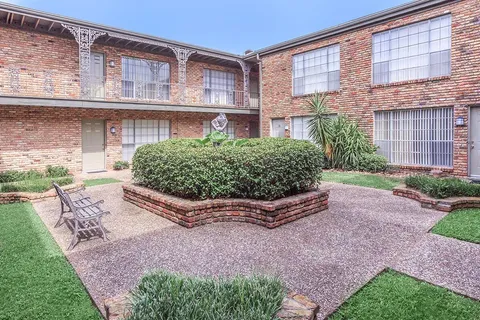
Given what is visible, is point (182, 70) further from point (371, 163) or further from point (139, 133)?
point (371, 163)

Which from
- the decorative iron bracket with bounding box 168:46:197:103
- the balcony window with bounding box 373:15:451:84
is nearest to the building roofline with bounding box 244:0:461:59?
the balcony window with bounding box 373:15:451:84

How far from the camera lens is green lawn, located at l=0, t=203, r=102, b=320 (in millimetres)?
2820

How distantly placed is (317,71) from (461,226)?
34.9ft

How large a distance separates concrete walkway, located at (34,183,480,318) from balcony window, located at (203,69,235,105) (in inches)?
484

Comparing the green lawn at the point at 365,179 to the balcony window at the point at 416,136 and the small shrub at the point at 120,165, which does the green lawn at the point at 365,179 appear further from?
the small shrub at the point at 120,165

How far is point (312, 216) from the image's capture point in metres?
5.89

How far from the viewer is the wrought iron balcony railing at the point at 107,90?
11469mm

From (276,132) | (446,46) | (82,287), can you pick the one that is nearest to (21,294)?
(82,287)

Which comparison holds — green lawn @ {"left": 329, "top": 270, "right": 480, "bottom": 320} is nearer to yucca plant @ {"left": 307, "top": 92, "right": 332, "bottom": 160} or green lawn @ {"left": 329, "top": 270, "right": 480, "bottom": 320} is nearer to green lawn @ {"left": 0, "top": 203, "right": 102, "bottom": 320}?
green lawn @ {"left": 0, "top": 203, "right": 102, "bottom": 320}

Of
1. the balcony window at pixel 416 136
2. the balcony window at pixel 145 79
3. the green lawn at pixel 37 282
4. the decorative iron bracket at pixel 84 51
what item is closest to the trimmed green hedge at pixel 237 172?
the green lawn at pixel 37 282

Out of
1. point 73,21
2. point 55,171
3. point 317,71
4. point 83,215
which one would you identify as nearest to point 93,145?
point 55,171

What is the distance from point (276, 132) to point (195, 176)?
11385 mm

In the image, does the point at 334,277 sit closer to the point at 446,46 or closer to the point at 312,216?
the point at 312,216

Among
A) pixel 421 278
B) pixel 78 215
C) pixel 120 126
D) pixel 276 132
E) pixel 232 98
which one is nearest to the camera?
pixel 421 278
